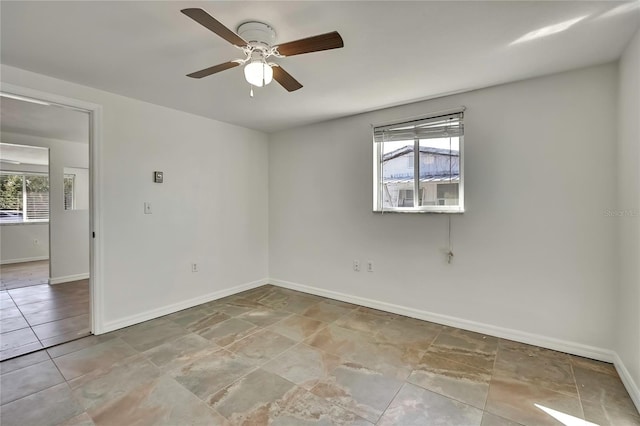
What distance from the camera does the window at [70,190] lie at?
201 inches

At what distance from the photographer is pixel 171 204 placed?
3.40 m

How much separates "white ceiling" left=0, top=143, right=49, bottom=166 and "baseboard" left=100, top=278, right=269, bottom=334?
422 cm

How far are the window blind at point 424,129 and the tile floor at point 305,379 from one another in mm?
2002

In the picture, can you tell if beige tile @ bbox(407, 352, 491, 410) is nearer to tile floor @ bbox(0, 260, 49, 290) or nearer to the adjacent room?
the adjacent room

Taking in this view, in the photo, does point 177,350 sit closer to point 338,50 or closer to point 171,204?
point 171,204

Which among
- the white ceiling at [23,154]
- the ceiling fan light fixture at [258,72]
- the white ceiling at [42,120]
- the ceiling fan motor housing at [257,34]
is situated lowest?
the ceiling fan light fixture at [258,72]

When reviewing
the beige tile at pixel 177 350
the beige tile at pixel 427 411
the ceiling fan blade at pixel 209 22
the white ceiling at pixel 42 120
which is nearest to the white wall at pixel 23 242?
the white ceiling at pixel 42 120

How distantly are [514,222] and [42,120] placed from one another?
223 inches

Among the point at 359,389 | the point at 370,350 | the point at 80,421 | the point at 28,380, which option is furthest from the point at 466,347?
the point at 28,380

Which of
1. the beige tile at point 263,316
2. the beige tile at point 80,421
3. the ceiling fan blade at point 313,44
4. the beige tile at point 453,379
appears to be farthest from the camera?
the beige tile at point 263,316

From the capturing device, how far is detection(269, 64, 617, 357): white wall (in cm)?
232

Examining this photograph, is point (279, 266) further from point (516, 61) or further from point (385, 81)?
point (516, 61)

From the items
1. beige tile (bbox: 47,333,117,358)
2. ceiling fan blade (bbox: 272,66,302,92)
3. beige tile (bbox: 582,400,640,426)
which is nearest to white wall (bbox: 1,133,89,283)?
beige tile (bbox: 47,333,117,358)

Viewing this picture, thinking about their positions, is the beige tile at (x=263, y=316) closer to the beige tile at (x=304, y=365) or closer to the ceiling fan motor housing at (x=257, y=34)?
the beige tile at (x=304, y=365)
